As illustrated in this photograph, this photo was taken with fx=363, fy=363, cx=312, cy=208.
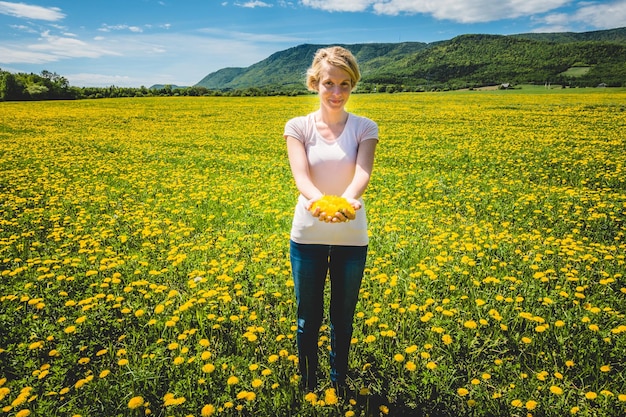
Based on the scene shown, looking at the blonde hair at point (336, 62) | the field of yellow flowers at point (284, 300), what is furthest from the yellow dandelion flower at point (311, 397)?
the blonde hair at point (336, 62)

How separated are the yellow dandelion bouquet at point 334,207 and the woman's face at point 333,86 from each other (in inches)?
22.2

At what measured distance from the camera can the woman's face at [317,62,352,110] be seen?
6.54ft

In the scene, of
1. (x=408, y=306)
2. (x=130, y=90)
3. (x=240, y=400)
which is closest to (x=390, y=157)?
(x=408, y=306)

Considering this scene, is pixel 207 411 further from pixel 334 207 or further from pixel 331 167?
pixel 331 167

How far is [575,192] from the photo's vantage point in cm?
695

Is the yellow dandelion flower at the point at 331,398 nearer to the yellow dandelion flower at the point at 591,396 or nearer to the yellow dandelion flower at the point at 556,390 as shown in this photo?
the yellow dandelion flower at the point at 556,390

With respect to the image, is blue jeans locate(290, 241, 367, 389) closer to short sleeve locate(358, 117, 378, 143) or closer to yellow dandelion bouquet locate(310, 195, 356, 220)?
yellow dandelion bouquet locate(310, 195, 356, 220)

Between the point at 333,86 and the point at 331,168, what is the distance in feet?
1.49

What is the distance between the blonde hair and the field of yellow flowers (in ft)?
1.44

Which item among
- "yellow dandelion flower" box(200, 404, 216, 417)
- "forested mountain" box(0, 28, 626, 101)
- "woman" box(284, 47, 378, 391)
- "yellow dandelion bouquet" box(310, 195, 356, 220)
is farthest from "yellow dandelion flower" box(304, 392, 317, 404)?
"forested mountain" box(0, 28, 626, 101)

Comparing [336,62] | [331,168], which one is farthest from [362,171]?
[336,62]

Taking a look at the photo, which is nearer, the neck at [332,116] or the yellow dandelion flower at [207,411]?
the neck at [332,116]

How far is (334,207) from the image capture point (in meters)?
1.81

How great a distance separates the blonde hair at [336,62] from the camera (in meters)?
1.98
